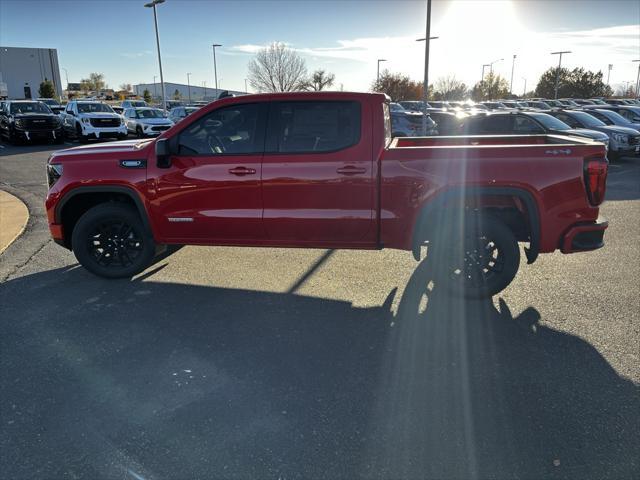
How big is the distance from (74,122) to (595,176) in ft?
75.8

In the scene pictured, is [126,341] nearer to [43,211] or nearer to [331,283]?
[331,283]

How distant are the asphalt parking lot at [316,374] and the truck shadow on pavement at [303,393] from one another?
0.01m

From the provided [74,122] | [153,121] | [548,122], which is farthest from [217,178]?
[74,122]

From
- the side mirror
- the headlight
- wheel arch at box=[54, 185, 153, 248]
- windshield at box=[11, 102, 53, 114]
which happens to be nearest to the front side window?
the side mirror

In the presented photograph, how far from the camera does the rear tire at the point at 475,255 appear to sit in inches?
178

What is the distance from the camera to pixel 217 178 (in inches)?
191

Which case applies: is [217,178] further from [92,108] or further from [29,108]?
[29,108]

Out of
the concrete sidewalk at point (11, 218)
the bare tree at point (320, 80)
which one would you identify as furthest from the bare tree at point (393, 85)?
the concrete sidewalk at point (11, 218)

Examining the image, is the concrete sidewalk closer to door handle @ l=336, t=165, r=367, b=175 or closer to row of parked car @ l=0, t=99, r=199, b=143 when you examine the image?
door handle @ l=336, t=165, r=367, b=175

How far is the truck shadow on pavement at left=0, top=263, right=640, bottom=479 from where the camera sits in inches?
105

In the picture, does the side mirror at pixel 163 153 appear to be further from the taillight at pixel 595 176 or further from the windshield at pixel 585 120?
the windshield at pixel 585 120

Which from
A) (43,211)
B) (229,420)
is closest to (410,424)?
(229,420)

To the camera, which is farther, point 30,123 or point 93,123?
point 93,123

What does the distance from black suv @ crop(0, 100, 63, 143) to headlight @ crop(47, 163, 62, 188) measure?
735 inches
